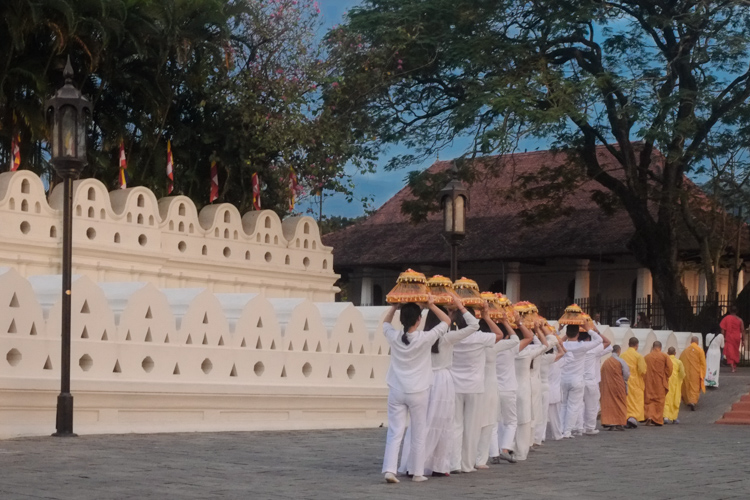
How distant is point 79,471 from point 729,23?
70.9 feet

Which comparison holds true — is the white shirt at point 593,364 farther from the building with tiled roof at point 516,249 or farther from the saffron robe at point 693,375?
the building with tiled roof at point 516,249

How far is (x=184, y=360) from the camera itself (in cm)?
1223

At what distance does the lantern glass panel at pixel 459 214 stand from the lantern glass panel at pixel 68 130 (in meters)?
5.16

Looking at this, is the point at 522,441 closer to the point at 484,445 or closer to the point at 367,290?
the point at 484,445

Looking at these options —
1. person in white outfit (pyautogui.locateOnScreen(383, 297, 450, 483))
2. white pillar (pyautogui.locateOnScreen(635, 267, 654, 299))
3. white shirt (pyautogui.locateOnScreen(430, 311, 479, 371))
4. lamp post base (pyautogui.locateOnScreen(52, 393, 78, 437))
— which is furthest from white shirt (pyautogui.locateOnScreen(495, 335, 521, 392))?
white pillar (pyautogui.locateOnScreen(635, 267, 654, 299))

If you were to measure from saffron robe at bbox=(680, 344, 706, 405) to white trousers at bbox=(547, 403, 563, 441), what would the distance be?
6.26 m

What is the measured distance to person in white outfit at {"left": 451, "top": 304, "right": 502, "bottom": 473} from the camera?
9.59m

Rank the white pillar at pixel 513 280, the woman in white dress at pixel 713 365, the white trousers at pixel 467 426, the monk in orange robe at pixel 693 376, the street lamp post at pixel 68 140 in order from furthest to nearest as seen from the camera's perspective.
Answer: the white pillar at pixel 513 280, the woman in white dress at pixel 713 365, the monk in orange robe at pixel 693 376, the street lamp post at pixel 68 140, the white trousers at pixel 467 426

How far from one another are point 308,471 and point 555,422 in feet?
19.6

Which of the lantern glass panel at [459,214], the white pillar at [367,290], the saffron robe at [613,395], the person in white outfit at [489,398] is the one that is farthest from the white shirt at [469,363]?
the white pillar at [367,290]

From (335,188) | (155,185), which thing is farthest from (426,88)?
(155,185)

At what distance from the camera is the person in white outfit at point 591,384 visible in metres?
15.2

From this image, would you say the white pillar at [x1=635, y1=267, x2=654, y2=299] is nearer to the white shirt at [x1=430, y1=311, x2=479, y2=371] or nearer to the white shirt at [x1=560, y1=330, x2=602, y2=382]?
the white shirt at [x1=560, y1=330, x2=602, y2=382]

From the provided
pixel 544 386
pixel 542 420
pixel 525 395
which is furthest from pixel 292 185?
pixel 525 395
